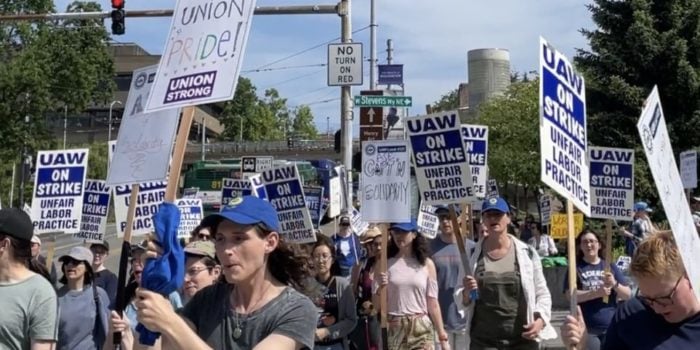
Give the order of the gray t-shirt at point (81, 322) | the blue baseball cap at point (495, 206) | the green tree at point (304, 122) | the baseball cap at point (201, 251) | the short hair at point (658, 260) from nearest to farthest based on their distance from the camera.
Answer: the short hair at point (658, 260)
the baseball cap at point (201, 251)
the gray t-shirt at point (81, 322)
the blue baseball cap at point (495, 206)
the green tree at point (304, 122)

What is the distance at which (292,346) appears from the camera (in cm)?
362

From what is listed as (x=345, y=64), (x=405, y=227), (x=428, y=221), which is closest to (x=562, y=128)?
(x=405, y=227)

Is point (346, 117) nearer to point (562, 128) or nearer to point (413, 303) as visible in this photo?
point (413, 303)

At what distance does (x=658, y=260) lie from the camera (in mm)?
3785

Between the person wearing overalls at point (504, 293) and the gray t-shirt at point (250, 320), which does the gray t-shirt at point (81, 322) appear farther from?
the gray t-shirt at point (250, 320)

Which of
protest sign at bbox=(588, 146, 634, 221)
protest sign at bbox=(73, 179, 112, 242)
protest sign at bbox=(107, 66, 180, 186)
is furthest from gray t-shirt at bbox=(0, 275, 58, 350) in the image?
protest sign at bbox=(588, 146, 634, 221)

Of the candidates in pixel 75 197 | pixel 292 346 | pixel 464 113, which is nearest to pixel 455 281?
pixel 75 197

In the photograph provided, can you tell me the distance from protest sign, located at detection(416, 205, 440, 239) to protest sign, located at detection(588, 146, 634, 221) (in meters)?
3.74

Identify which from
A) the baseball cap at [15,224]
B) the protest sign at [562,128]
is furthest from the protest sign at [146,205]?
the protest sign at [562,128]

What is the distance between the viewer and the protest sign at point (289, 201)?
10453 mm

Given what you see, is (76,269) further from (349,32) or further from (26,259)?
(349,32)

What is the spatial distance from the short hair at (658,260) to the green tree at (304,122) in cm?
11652

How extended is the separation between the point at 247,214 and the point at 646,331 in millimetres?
1715

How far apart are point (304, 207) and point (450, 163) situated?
89.3 inches
